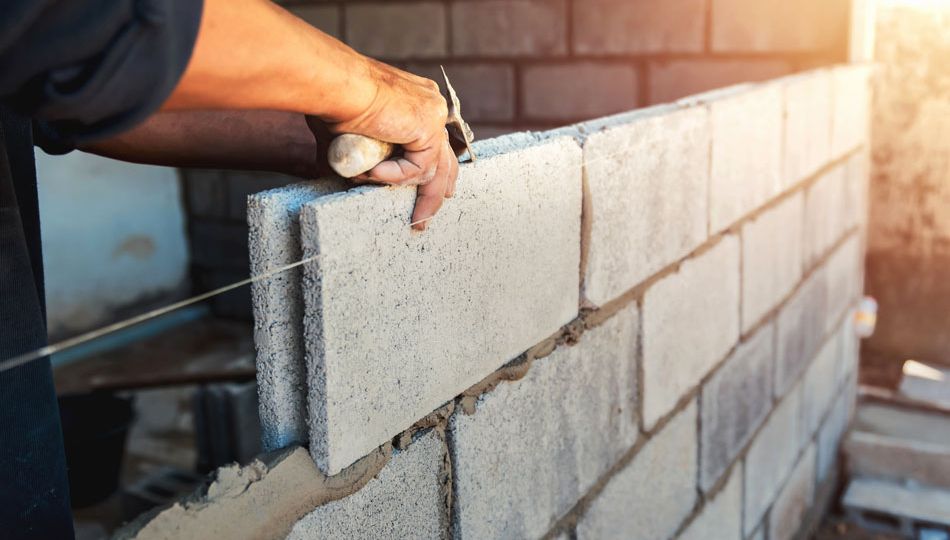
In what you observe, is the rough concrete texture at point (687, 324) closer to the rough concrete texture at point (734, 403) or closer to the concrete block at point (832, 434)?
the rough concrete texture at point (734, 403)

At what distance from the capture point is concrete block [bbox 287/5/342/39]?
16.7ft

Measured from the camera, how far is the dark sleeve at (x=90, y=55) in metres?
0.80

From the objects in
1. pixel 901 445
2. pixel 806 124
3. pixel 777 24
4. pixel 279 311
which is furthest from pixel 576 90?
pixel 279 311

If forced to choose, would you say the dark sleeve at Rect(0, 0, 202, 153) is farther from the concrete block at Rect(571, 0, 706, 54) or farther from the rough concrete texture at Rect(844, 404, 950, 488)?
the rough concrete texture at Rect(844, 404, 950, 488)

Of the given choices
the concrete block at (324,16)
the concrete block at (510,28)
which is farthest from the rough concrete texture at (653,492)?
the concrete block at (324,16)

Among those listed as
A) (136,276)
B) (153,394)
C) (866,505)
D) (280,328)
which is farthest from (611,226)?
(136,276)

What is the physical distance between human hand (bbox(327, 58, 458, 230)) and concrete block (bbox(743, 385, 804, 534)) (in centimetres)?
201

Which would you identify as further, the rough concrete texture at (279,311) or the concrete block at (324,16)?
the concrete block at (324,16)

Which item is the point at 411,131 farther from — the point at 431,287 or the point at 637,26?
the point at 637,26

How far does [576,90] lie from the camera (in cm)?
443

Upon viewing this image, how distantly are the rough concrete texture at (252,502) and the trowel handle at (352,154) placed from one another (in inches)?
14.5

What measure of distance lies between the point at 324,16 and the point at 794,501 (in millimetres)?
3448

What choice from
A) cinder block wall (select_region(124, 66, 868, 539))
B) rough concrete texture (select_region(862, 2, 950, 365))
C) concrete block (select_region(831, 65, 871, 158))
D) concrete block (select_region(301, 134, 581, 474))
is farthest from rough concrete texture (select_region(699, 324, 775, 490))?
rough concrete texture (select_region(862, 2, 950, 365))

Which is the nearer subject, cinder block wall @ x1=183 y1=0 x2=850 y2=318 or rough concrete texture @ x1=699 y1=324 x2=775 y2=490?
rough concrete texture @ x1=699 y1=324 x2=775 y2=490
